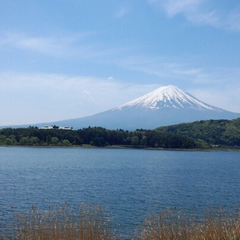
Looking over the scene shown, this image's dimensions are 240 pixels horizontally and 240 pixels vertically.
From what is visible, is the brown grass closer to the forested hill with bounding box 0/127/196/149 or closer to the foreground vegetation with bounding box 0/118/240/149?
the forested hill with bounding box 0/127/196/149

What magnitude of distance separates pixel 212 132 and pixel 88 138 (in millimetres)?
35848

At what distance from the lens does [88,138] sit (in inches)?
2960

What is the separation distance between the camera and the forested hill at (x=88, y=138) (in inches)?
2724

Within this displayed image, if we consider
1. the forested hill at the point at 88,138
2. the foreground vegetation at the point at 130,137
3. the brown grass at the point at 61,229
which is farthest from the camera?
the foreground vegetation at the point at 130,137

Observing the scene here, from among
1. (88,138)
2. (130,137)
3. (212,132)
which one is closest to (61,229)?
(88,138)

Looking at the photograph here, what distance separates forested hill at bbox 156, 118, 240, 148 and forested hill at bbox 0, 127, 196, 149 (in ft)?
26.3

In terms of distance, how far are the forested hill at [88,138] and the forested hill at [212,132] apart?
801cm

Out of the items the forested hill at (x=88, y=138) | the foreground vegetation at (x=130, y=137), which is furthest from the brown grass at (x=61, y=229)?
the foreground vegetation at (x=130, y=137)

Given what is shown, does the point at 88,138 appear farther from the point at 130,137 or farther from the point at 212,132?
the point at 212,132

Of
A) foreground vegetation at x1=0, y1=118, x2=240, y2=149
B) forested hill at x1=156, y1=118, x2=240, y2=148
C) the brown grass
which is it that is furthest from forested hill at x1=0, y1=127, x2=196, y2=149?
the brown grass

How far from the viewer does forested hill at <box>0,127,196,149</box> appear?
69.2 metres

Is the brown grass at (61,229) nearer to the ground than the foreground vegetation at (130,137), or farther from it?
nearer to the ground

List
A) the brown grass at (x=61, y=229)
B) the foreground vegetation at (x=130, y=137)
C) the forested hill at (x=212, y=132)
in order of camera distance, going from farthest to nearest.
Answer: the forested hill at (x=212, y=132), the foreground vegetation at (x=130, y=137), the brown grass at (x=61, y=229)

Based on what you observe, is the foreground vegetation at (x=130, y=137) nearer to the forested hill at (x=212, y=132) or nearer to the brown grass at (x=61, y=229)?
the forested hill at (x=212, y=132)
